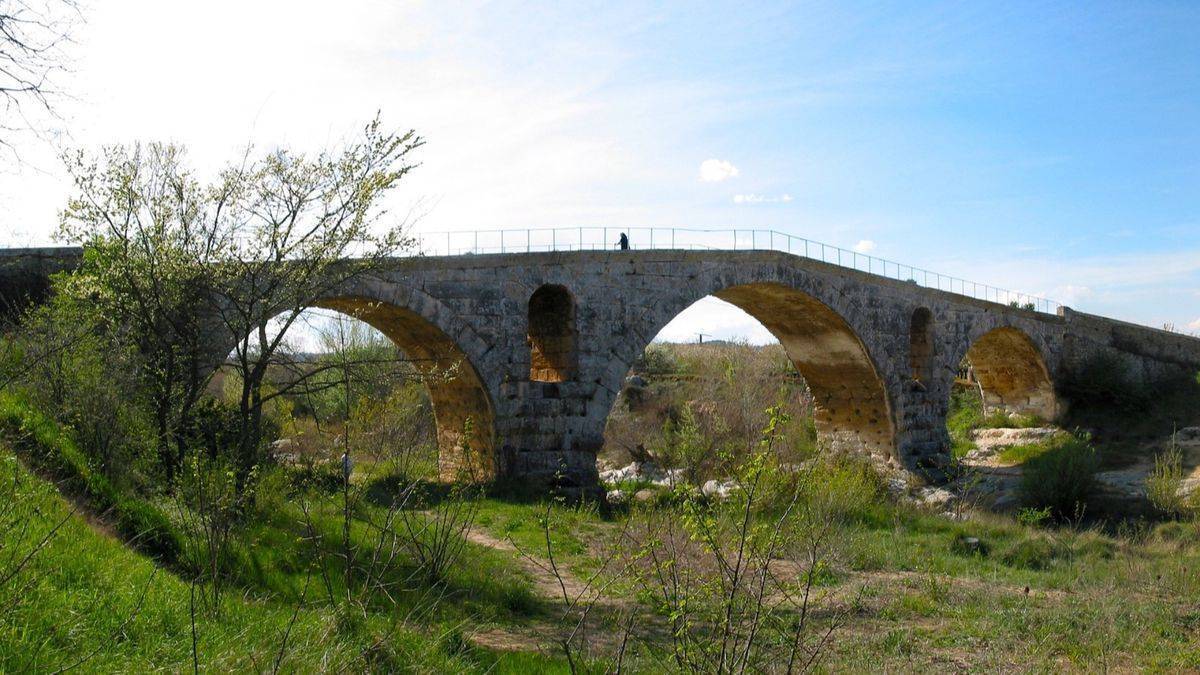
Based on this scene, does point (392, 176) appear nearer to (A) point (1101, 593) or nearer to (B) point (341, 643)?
(B) point (341, 643)

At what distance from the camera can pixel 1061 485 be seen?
15867mm

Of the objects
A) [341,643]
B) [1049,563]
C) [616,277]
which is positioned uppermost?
[616,277]

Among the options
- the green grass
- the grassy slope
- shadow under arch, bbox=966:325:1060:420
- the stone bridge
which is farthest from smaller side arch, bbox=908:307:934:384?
the grassy slope

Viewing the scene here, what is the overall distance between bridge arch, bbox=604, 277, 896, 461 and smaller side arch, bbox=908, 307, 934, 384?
53.8 inches

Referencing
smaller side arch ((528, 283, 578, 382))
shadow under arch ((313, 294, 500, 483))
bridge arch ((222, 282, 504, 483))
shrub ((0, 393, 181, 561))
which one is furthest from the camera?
smaller side arch ((528, 283, 578, 382))

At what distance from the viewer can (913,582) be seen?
9.58 meters

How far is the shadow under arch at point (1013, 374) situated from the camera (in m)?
25.3

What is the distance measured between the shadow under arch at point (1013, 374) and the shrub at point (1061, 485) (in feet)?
27.9

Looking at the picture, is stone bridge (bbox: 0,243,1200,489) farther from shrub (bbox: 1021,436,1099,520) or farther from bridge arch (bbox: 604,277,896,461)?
shrub (bbox: 1021,436,1099,520)

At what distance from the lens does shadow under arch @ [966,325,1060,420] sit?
25.3 meters

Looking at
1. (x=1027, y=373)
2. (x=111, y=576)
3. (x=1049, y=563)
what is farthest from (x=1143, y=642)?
(x=1027, y=373)

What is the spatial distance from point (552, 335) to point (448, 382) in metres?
1.88

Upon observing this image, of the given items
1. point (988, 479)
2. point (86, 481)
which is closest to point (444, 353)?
point (86, 481)

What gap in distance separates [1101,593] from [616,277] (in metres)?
8.57
